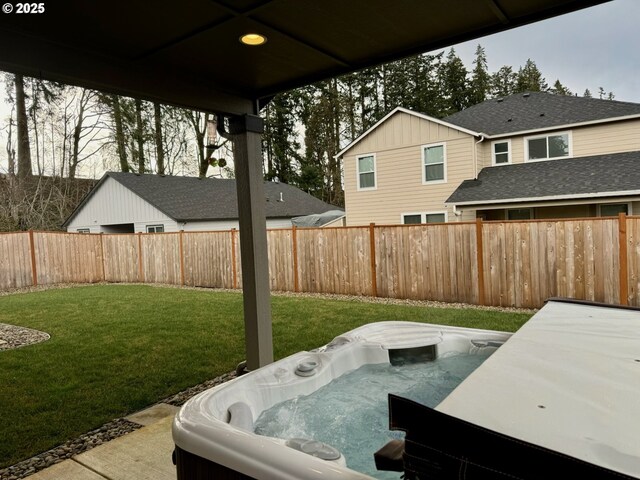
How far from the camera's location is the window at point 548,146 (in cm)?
891

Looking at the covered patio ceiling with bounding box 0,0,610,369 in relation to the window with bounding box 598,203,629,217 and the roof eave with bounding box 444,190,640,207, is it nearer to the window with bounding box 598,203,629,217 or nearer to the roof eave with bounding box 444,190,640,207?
the roof eave with bounding box 444,190,640,207

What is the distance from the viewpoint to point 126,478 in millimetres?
2113

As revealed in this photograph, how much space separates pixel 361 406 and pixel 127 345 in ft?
10.8

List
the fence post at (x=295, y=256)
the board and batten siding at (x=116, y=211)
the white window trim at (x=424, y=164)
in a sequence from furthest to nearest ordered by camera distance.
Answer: the board and batten siding at (x=116, y=211)
the white window trim at (x=424, y=164)
the fence post at (x=295, y=256)

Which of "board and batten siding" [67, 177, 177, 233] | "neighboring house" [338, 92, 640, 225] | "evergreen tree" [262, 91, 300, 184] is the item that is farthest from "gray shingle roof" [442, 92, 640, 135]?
"board and batten siding" [67, 177, 177, 233]

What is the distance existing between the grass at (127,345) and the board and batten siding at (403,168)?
4.23 meters

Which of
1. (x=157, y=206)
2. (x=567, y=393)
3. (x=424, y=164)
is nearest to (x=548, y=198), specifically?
(x=424, y=164)

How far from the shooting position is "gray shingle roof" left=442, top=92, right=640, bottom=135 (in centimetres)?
859

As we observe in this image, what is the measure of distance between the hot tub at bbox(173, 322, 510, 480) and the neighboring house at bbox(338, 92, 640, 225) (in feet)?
19.9

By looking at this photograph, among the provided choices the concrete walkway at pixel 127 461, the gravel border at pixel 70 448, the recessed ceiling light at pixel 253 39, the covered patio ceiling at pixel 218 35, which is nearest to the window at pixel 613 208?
the covered patio ceiling at pixel 218 35

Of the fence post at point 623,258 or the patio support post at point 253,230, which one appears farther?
the fence post at point 623,258

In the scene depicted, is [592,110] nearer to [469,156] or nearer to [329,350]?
[469,156]

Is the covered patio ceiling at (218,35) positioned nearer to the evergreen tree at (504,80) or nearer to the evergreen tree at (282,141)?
the evergreen tree at (282,141)

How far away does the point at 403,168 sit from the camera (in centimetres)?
1029
